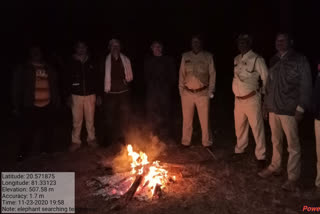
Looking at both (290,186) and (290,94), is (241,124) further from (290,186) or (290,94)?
(290,186)

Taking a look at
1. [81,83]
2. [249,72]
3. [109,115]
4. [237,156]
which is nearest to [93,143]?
[109,115]

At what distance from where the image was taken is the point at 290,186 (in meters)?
5.37

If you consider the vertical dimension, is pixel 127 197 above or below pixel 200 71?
below

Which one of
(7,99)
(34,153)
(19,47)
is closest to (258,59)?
(34,153)

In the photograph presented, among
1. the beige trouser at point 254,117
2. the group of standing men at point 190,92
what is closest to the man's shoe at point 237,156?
the group of standing men at point 190,92

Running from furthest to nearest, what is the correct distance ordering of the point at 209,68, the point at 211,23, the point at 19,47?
the point at 211,23, the point at 19,47, the point at 209,68

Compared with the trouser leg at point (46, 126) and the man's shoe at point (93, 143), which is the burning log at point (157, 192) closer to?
the man's shoe at point (93, 143)

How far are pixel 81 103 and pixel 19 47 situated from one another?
13611 mm

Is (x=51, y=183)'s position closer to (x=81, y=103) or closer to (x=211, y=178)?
Result: (x=81, y=103)

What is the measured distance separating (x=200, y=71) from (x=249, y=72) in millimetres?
1239

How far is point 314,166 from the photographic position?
21.2ft

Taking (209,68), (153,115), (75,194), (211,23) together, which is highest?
(211,23)
